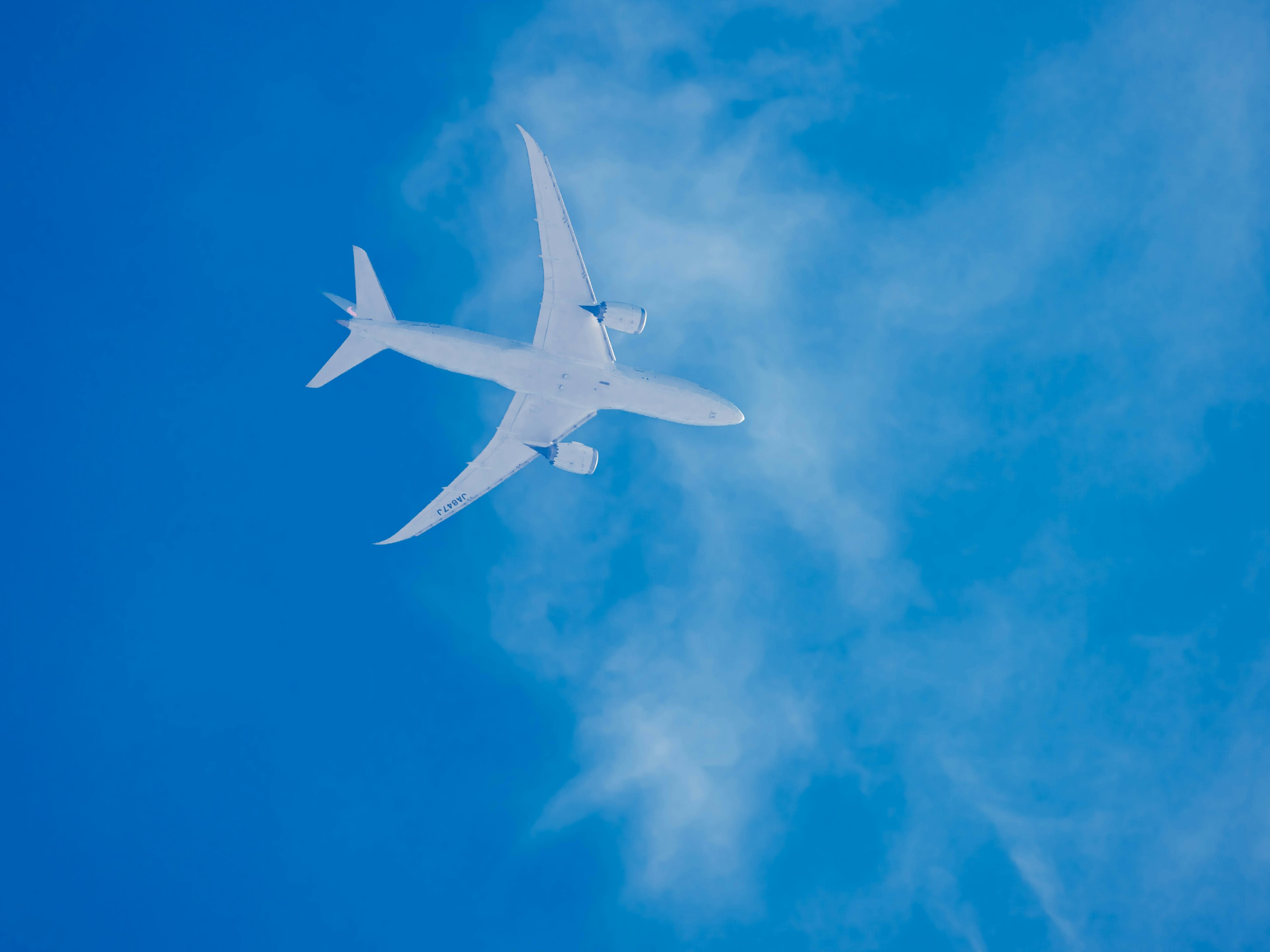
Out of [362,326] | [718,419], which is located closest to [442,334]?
[362,326]

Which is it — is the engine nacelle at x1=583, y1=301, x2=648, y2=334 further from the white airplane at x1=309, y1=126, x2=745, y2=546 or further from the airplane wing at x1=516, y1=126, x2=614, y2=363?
the airplane wing at x1=516, y1=126, x2=614, y2=363

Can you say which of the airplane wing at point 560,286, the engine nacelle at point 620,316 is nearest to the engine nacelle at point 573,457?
the airplane wing at point 560,286

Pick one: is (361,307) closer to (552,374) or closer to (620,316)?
(552,374)

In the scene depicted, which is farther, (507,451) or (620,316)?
(507,451)

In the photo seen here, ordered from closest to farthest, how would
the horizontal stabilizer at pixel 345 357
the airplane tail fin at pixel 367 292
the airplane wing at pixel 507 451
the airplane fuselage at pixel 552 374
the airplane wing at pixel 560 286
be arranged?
1. the airplane wing at pixel 560 286
2. the airplane fuselage at pixel 552 374
3. the airplane tail fin at pixel 367 292
4. the horizontal stabilizer at pixel 345 357
5. the airplane wing at pixel 507 451

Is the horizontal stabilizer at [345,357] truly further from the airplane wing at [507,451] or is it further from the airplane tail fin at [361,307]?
the airplane wing at [507,451]

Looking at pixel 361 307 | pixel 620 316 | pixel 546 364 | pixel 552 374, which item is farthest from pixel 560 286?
pixel 361 307

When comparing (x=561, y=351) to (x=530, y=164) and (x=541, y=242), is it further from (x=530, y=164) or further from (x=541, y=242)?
(x=530, y=164)
